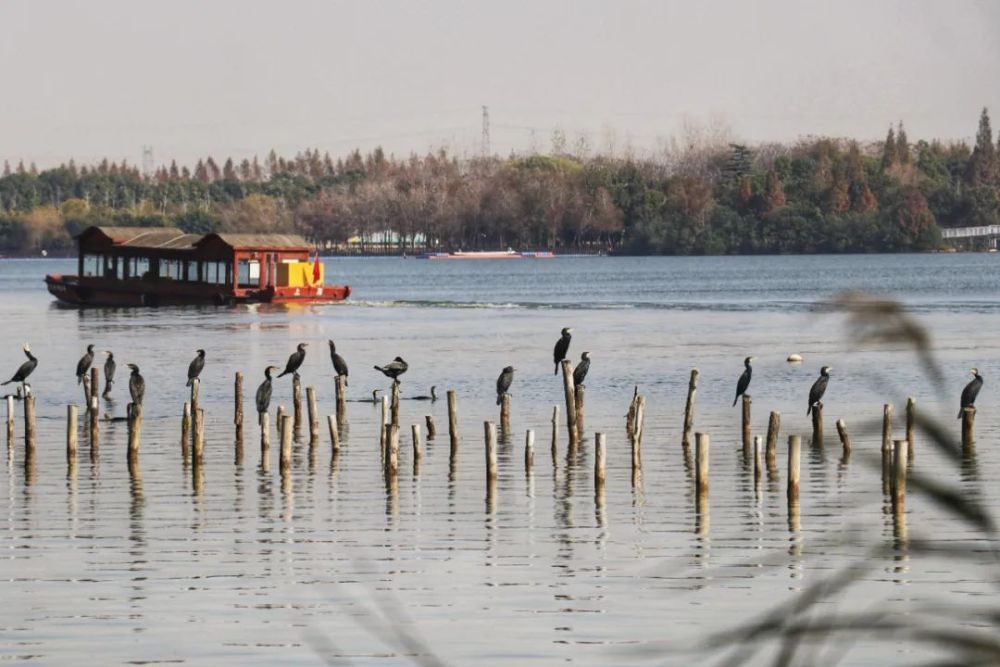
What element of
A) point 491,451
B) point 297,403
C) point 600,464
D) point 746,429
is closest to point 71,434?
point 297,403

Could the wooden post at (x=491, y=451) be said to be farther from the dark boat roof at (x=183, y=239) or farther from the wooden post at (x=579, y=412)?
the dark boat roof at (x=183, y=239)

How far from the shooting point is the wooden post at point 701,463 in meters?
24.4

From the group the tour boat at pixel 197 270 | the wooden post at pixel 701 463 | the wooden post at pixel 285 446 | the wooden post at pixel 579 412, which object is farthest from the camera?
the tour boat at pixel 197 270

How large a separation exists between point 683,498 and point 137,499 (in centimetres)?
856

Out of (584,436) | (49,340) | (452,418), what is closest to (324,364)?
(49,340)

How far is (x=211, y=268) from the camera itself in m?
100

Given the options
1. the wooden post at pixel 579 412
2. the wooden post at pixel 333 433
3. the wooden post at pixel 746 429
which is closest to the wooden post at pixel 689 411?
the wooden post at pixel 746 429

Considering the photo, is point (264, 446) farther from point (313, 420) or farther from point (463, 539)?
point (463, 539)

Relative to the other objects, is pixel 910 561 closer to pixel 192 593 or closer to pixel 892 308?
pixel 192 593

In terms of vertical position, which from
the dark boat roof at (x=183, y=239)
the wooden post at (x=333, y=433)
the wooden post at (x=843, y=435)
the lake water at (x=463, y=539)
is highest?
the dark boat roof at (x=183, y=239)

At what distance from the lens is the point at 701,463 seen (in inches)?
986

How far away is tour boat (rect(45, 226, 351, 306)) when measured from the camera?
3807 inches

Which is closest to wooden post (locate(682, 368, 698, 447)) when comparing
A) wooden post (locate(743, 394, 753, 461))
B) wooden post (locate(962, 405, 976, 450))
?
wooden post (locate(743, 394, 753, 461))

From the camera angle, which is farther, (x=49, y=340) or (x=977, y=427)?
(x=49, y=340)
